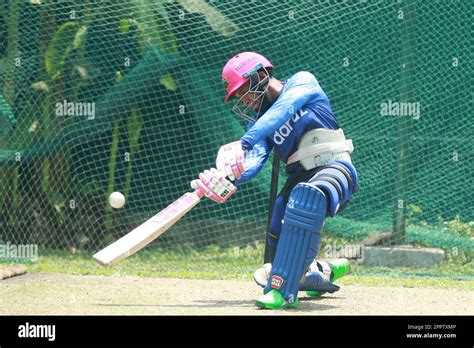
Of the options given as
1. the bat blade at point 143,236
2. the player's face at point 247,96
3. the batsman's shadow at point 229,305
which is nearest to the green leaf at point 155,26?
the player's face at point 247,96

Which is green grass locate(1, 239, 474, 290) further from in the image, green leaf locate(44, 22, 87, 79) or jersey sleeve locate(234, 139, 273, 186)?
green leaf locate(44, 22, 87, 79)

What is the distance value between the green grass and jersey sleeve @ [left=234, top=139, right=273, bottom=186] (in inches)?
74.2

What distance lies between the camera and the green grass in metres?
8.44

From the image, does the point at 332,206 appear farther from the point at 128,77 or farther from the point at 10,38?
the point at 10,38

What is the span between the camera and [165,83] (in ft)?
33.9

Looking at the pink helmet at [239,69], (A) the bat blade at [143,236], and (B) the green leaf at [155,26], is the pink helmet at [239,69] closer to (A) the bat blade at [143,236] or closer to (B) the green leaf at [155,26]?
(A) the bat blade at [143,236]

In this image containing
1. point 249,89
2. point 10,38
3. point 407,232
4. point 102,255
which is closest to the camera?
point 102,255

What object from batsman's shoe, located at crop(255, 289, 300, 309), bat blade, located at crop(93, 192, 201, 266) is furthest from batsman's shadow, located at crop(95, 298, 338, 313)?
bat blade, located at crop(93, 192, 201, 266)

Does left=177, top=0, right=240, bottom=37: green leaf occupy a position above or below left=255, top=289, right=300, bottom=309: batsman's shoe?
above

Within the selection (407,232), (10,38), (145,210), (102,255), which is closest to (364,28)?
(407,232)

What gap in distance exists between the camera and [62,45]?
1059cm

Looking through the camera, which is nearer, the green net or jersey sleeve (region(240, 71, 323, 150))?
jersey sleeve (region(240, 71, 323, 150))

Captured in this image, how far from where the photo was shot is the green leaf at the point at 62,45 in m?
10.5

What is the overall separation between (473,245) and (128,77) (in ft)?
13.2
